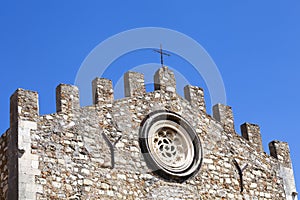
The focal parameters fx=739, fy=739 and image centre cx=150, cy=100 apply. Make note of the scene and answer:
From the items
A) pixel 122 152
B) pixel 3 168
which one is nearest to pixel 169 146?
pixel 122 152

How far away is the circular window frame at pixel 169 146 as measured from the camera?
2097cm

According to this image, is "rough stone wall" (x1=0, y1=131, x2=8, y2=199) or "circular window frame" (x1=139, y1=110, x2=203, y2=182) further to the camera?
"circular window frame" (x1=139, y1=110, x2=203, y2=182)

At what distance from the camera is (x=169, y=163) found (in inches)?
838

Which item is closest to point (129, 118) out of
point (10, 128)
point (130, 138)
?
point (130, 138)

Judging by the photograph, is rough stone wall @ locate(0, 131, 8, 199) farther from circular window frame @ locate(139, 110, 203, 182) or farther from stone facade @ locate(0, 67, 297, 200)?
circular window frame @ locate(139, 110, 203, 182)

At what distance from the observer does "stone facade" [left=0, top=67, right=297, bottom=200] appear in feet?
62.5

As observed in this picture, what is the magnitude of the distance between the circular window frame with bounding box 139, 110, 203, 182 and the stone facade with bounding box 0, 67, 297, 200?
0.42 ft

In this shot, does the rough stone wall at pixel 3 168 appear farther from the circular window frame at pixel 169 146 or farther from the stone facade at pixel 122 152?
the circular window frame at pixel 169 146

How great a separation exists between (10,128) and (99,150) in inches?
98.5

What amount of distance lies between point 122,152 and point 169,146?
1.77 meters

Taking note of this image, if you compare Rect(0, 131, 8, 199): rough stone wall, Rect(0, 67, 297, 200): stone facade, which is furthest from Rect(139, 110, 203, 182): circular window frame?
Rect(0, 131, 8, 199): rough stone wall

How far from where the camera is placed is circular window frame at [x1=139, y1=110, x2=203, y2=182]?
68.8 ft

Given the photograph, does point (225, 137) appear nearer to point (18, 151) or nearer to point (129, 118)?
point (129, 118)

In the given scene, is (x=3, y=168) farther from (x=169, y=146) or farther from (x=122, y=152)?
(x=169, y=146)
